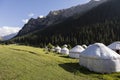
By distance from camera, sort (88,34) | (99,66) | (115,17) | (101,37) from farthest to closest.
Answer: (115,17), (88,34), (101,37), (99,66)

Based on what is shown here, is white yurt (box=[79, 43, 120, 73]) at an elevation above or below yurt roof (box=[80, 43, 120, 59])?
below

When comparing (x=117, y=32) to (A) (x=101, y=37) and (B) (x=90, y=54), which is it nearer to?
(A) (x=101, y=37)

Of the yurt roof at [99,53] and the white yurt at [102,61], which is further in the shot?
the yurt roof at [99,53]

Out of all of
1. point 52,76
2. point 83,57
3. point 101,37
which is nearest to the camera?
point 52,76

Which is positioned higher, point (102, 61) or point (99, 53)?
point (99, 53)

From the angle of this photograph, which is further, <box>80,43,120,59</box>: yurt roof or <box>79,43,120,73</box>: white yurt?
<box>80,43,120,59</box>: yurt roof

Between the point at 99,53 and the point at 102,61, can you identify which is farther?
the point at 99,53

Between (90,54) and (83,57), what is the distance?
196cm

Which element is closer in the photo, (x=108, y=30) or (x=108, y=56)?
(x=108, y=56)

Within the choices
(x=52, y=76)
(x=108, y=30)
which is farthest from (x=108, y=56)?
(x=108, y=30)

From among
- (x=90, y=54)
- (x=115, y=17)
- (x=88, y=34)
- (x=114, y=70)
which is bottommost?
(x=114, y=70)

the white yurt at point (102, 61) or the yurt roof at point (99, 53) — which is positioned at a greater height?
the yurt roof at point (99, 53)

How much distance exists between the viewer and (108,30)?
166750 mm

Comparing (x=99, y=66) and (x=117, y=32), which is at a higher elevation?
(x=117, y=32)
